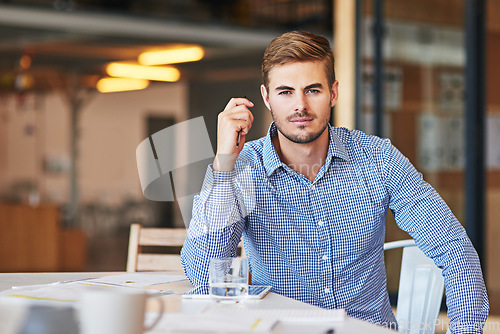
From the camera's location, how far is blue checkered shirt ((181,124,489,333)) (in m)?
1.71

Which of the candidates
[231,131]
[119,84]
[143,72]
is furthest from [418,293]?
[119,84]

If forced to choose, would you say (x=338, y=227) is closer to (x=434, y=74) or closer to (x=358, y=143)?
(x=358, y=143)

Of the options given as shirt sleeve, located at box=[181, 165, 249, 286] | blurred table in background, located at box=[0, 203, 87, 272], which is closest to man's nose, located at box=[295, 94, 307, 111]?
shirt sleeve, located at box=[181, 165, 249, 286]

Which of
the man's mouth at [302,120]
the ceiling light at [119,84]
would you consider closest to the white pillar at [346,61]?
the man's mouth at [302,120]

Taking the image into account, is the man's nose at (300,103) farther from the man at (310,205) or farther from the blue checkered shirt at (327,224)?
the blue checkered shirt at (327,224)

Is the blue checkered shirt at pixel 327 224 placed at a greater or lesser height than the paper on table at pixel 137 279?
greater

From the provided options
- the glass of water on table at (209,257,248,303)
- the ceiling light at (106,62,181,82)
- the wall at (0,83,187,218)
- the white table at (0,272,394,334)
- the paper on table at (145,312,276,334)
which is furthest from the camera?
the wall at (0,83,187,218)

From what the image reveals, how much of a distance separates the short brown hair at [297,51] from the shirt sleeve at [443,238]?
0.30m

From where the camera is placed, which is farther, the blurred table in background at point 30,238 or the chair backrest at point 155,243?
the blurred table in background at point 30,238

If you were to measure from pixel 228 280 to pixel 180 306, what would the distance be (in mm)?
127

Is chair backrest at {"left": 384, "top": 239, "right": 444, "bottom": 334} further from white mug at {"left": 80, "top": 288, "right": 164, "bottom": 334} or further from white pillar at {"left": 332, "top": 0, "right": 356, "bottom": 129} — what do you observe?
white pillar at {"left": 332, "top": 0, "right": 356, "bottom": 129}

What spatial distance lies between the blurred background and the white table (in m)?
0.60

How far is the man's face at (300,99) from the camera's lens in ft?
5.82

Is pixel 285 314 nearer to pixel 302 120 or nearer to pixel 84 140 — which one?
pixel 302 120
